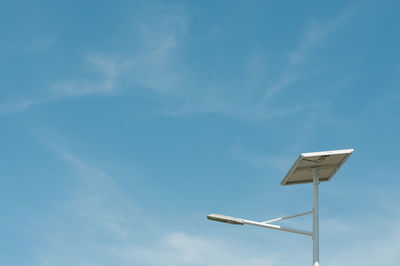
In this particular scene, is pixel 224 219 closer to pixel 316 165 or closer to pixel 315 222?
pixel 315 222

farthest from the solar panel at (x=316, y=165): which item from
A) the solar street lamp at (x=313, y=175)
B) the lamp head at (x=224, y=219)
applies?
the lamp head at (x=224, y=219)

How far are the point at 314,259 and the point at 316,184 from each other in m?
2.59

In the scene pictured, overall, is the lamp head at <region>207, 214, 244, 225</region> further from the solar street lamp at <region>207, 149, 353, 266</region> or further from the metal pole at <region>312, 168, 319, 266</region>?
the metal pole at <region>312, 168, 319, 266</region>

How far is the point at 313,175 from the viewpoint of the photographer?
66.9 feet

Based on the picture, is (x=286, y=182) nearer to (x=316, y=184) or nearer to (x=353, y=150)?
(x=316, y=184)

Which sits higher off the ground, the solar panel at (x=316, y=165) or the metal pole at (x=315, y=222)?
the solar panel at (x=316, y=165)

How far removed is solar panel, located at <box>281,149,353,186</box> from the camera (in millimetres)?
19422

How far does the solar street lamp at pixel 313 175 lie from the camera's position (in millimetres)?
19422

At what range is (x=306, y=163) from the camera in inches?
779

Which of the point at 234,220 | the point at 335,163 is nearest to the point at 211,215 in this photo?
the point at 234,220

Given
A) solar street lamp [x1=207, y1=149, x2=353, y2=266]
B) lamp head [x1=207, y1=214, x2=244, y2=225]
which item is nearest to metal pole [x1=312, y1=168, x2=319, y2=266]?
solar street lamp [x1=207, y1=149, x2=353, y2=266]

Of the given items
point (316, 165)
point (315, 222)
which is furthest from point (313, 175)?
point (315, 222)

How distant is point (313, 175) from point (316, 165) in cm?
46

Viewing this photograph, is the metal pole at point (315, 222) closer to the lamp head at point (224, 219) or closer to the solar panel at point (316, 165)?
the solar panel at point (316, 165)
